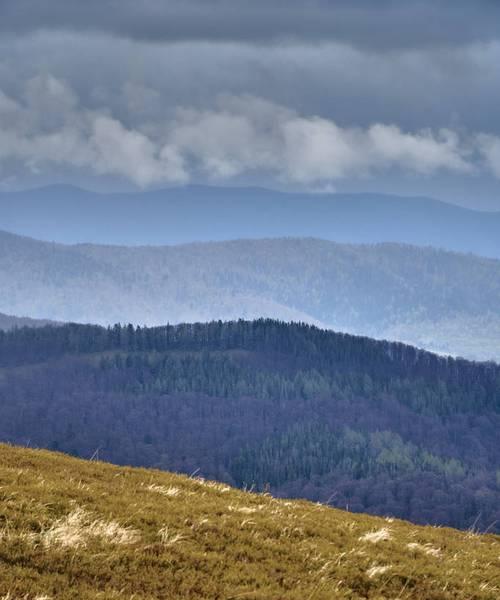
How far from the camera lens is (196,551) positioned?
25.6 m

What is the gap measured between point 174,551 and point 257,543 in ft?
11.2

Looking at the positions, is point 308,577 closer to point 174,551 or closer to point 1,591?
point 174,551

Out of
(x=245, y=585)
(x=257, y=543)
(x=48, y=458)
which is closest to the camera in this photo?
(x=245, y=585)

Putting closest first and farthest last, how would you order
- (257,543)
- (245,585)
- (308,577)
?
(245,585), (308,577), (257,543)

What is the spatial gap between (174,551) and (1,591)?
620 cm

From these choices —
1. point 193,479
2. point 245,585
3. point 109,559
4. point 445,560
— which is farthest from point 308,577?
point 193,479

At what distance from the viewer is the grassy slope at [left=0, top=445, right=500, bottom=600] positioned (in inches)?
882

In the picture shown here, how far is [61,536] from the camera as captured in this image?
24312 millimetres

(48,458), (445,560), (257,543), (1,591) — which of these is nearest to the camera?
(1,591)

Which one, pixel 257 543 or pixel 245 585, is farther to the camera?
pixel 257 543

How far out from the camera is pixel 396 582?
85.6 ft

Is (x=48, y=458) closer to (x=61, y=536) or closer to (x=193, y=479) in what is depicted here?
(x=193, y=479)

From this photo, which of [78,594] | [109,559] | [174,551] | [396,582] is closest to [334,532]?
[396,582]

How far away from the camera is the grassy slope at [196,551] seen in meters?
22.4
